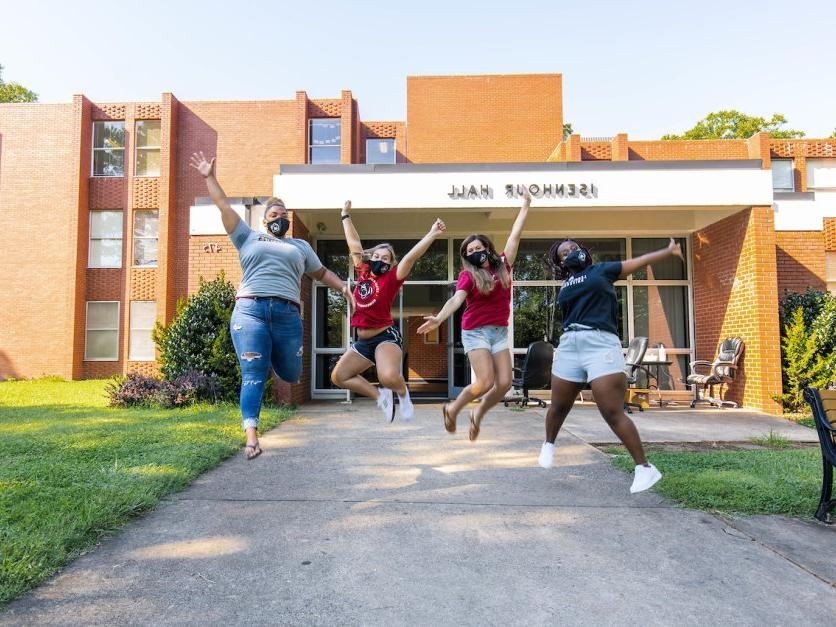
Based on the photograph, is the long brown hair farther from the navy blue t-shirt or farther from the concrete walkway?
the concrete walkway

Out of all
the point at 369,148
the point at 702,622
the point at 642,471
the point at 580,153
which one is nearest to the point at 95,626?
the point at 702,622

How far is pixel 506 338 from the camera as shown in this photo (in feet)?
15.2

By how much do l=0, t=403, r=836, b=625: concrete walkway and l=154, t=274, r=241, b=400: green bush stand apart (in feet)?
15.5

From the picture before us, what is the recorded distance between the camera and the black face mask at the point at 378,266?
4.36m

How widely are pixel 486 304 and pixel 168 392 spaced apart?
6.54 metres

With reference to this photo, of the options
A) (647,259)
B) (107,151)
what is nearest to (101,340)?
(107,151)

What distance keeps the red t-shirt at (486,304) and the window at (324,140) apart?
721 inches

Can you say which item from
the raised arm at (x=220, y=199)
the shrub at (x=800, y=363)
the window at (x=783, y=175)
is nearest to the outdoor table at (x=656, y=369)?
the shrub at (x=800, y=363)

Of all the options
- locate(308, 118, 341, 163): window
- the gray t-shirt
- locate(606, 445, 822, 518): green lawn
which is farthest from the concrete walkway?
locate(308, 118, 341, 163): window

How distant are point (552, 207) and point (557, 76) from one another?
14.8 m

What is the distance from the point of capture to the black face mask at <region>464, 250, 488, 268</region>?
432 cm

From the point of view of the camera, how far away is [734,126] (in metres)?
34.2

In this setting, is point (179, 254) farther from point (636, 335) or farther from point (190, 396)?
point (636, 335)

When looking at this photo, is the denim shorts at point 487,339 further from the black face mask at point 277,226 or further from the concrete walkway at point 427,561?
the black face mask at point 277,226
